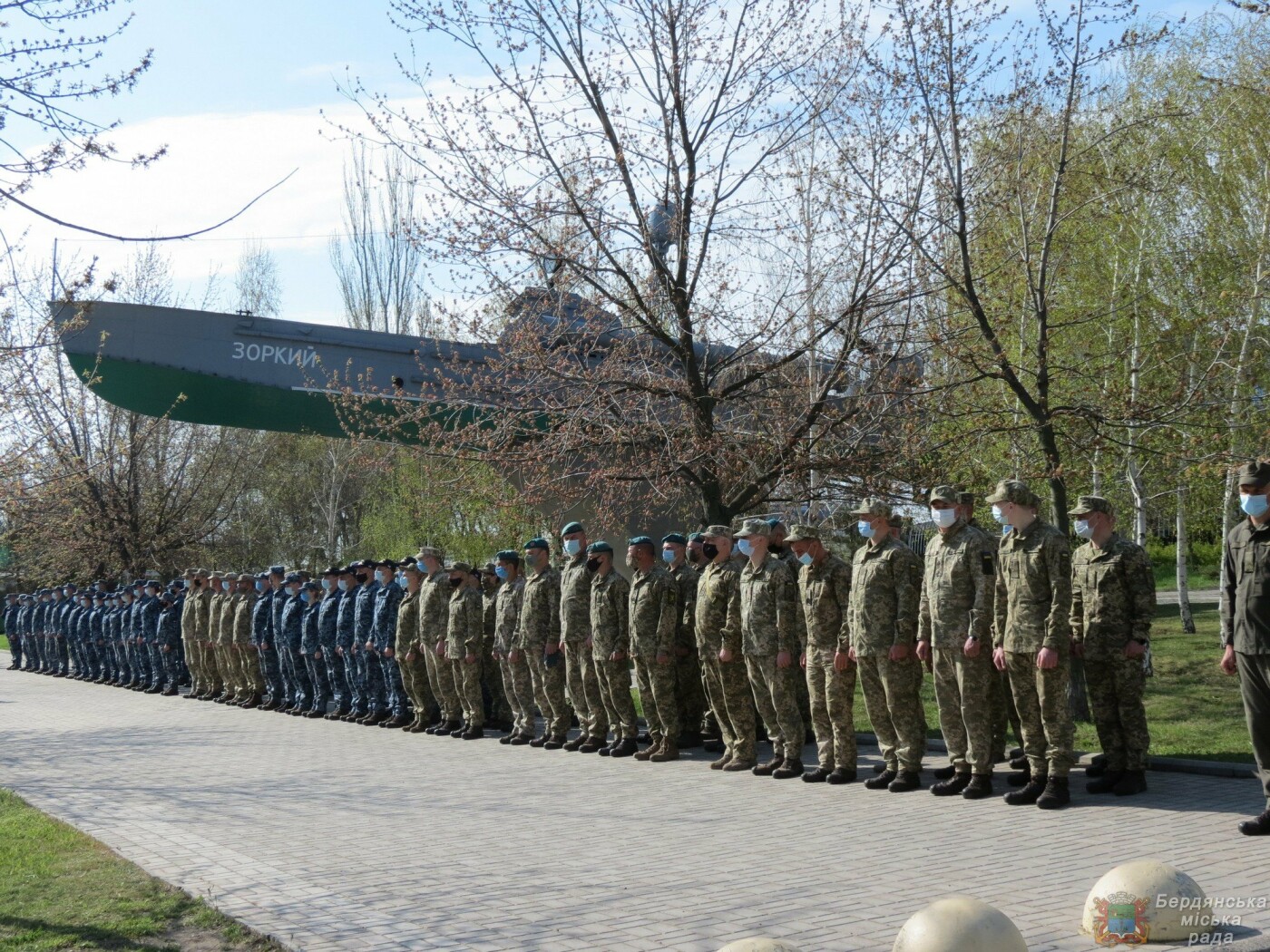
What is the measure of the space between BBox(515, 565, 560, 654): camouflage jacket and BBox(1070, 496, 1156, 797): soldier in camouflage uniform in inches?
224

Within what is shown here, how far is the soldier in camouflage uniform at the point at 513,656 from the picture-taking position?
13719 mm

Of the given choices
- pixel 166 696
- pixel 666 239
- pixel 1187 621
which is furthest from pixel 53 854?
pixel 1187 621

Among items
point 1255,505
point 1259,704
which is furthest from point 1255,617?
point 1255,505

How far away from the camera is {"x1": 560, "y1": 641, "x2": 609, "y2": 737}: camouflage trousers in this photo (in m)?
12.7

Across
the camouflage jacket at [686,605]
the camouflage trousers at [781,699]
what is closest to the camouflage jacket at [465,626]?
the camouflage jacket at [686,605]

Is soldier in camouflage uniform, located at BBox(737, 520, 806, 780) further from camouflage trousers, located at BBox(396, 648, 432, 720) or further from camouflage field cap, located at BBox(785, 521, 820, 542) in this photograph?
camouflage trousers, located at BBox(396, 648, 432, 720)

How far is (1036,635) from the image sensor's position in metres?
8.53

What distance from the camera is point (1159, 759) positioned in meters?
9.69

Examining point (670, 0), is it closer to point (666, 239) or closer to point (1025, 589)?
point (666, 239)

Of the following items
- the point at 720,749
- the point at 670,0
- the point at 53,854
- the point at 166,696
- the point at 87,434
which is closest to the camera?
the point at 53,854

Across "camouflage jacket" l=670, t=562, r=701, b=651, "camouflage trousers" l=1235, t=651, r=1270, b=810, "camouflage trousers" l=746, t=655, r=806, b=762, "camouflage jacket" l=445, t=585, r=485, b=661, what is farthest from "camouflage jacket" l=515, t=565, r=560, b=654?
"camouflage trousers" l=1235, t=651, r=1270, b=810

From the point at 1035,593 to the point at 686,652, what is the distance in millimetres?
4381

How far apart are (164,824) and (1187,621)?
17.1 m

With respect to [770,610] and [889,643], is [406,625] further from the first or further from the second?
[889,643]
